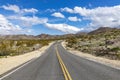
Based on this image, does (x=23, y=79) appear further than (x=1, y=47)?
No

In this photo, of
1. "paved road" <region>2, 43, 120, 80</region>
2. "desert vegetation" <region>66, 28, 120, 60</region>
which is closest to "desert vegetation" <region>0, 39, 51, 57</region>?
"desert vegetation" <region>66, 28, 120, 60</region>

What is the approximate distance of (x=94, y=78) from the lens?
12062mm

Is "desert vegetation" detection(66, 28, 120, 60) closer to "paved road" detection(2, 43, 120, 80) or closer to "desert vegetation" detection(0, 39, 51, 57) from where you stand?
"paved road" detection(2, 43, 120, 80)

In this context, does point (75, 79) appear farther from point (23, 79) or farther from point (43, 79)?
point (23, 79)

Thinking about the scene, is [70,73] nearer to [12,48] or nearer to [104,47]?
[104,47]

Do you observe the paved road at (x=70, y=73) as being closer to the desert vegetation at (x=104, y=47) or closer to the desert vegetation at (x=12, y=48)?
the desert vegetation at (x=104, y=47)

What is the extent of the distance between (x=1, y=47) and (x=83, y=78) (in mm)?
→ 52671

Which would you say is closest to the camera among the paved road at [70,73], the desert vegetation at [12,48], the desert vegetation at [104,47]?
the paved road at [70,73]

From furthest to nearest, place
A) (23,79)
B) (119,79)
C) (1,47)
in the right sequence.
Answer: (1,47) → (23,79) → (119,79)

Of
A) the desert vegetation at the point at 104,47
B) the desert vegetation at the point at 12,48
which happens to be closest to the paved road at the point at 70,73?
the desert vegetation at the point at 104,47

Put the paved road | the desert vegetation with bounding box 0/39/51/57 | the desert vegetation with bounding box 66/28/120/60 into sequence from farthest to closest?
the desert vegetation with bounding box 0/39/51/57 → the desert vegetation with bounding box 66/28/120/60 → the paved road

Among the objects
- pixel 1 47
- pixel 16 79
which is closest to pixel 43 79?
pixel 16 79

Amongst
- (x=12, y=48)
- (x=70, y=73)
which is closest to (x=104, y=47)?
(x=12, y=48)

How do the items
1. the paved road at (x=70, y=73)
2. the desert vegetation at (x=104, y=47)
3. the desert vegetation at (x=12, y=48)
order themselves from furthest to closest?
the desert vegetation at (x=12, y=48) → the desert vegetation at (x=104, y=47) → the paved road at (x=70, y=73)
